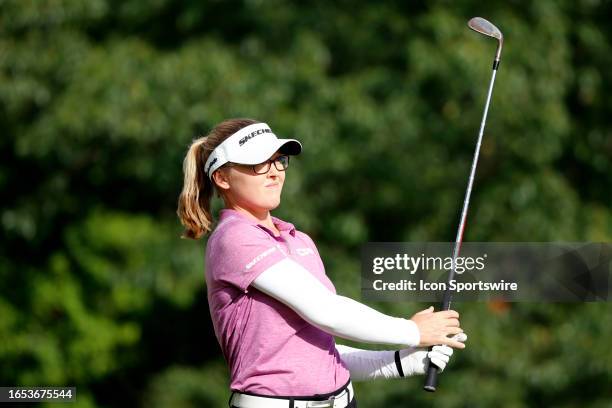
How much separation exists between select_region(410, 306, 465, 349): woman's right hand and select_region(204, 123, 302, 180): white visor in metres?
0.58

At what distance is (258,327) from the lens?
2959mm

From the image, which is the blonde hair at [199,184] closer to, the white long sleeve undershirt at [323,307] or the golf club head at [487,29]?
the white long sleeve undershirt at [323,307]

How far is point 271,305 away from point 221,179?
40 centimetres

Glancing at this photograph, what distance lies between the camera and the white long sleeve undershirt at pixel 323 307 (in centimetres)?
289

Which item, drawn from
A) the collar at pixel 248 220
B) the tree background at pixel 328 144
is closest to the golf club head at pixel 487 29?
the collar at pixel 248 220

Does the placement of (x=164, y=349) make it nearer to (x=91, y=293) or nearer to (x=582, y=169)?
(x=91, y=293)

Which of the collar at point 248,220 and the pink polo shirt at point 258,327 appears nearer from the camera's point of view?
the pink polo shirt at point 258,327

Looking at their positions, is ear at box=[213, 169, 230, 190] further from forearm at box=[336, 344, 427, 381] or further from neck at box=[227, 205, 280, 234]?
forearm at box=[336, 344, 427, 381]

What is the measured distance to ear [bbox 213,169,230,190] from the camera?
3.16m

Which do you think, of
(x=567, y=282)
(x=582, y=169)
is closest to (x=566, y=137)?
(x=582, y=169)

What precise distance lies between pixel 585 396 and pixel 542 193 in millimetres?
1724

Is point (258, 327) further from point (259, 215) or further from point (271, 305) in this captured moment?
point (259, 215)

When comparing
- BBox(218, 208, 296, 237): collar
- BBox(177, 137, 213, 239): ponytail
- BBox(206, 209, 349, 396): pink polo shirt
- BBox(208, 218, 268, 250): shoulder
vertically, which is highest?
BBox(177, 137, 213, 239): ponytail

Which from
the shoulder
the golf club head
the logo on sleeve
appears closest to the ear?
the shoulder
